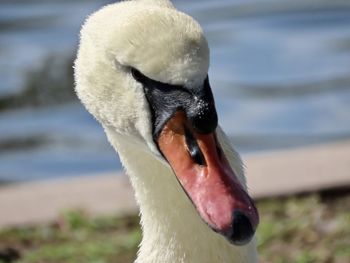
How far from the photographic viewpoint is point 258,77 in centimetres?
951

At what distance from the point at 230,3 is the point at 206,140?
7901 millimetres

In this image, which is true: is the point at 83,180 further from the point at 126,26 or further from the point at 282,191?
the point at 126,26

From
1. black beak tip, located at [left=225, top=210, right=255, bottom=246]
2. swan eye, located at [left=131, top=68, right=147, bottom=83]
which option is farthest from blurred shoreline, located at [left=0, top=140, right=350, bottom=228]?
black beak tip, located at [left=225, top=210, right=255, bottom=246]

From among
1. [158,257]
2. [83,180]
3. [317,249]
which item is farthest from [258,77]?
[158,257]

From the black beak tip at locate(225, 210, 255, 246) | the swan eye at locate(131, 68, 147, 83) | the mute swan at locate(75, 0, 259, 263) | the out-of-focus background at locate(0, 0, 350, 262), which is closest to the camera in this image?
the black beak tip at locate(225, 210, 255, 246)

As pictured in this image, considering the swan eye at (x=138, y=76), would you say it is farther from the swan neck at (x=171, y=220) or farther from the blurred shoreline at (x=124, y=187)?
the blurred shoreline at (x=124, y=187)

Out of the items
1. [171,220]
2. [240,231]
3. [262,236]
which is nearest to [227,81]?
[262,236]

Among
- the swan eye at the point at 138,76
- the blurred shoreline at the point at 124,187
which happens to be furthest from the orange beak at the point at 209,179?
the blurred shoreline at the point at 124,187

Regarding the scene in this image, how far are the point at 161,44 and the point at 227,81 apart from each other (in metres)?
5.79

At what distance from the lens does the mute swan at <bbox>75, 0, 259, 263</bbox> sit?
360cm

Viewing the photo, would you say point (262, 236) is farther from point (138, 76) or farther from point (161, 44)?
point (161, 44)

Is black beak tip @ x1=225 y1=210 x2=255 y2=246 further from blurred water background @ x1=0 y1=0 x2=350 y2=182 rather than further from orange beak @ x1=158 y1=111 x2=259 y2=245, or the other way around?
blurred water background @ x1=0 y1=0 x2=350 y2=182

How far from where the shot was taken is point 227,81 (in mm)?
9430

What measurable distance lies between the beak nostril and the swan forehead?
152 mm
